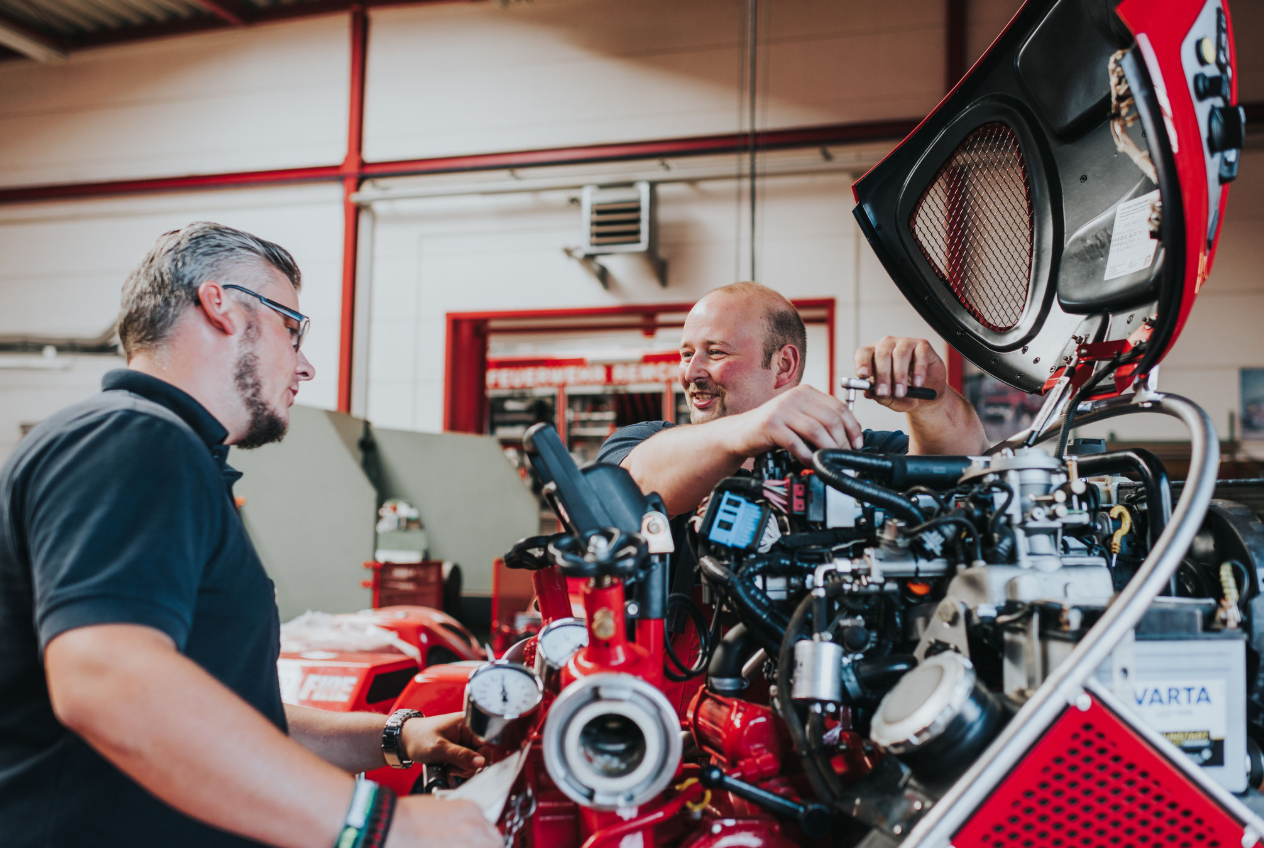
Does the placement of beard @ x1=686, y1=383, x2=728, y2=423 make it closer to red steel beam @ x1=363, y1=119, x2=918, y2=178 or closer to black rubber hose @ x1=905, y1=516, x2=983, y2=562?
black rubber hose @ x1=905, y1=516, x2=983, y2=562

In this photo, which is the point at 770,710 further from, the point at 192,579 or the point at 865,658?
the point at 192,579

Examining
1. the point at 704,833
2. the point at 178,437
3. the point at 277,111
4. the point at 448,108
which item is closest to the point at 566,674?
the point at 704,833

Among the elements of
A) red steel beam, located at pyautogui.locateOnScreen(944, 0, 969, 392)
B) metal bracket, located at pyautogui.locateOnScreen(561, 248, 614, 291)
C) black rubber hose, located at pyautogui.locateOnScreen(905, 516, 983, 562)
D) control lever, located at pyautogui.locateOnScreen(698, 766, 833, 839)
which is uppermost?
red steel beam, located at pyautogui.locateOnScreen(944, 0, 969, 392)

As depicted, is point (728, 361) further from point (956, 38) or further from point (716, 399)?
point (956, 38)

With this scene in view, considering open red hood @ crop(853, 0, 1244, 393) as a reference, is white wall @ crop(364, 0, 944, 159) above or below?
above

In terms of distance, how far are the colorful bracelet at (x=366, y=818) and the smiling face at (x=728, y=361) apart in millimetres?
1470

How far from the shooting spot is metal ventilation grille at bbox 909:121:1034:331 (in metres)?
1.50

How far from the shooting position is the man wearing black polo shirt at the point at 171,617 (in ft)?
2.64

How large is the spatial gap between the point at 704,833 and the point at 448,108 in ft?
19.9

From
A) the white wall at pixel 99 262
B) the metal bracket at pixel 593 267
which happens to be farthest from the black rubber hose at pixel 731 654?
the white wall at pixel 99 262

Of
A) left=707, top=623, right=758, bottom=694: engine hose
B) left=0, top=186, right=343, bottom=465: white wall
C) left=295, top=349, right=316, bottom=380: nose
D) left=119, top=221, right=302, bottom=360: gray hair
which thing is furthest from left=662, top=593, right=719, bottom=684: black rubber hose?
left=0, top=186, right=343, bottom=465: white wall

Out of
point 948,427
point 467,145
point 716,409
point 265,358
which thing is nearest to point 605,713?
point 265,358

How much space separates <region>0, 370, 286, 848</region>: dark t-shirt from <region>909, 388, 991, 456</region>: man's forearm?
1.36 m

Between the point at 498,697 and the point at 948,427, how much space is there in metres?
1.24
